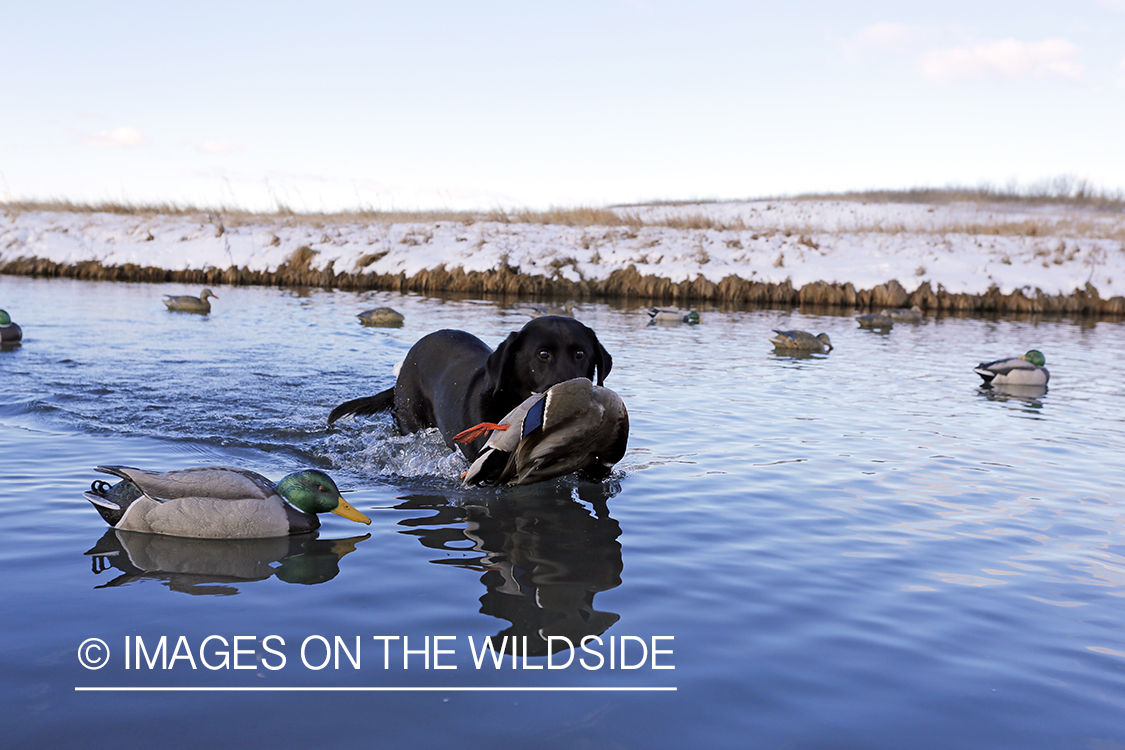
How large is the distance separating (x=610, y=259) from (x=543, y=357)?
20.8m

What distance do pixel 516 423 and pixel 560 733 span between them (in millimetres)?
1822

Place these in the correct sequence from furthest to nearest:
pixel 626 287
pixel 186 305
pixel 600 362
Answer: pixel 626 287, pixel 186 305, pixel 600 362

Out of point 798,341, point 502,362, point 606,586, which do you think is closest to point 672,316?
point 798,341

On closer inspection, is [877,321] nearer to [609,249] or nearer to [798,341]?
[798,341]

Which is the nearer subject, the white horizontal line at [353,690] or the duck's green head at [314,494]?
the white horizontal line at [353,690]

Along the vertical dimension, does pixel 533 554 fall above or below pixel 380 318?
below

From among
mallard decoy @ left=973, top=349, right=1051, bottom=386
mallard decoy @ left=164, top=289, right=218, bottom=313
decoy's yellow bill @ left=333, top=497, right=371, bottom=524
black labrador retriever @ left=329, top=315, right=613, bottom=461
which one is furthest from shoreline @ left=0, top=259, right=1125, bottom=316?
decoy's yellow bill @ left=333, top=497, right=371, bottom=524

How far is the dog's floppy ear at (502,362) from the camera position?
16.8 feet

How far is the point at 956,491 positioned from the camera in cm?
566

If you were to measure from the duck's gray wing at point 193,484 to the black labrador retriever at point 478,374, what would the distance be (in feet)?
4.73

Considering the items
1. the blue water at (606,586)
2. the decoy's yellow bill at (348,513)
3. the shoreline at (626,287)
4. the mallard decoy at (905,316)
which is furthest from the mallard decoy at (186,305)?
the mallard decoy at (905,316)

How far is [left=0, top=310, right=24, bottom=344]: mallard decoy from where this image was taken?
1067cm

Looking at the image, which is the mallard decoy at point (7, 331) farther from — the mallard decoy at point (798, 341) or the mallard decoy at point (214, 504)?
the mallard decoy at point (798, 341)

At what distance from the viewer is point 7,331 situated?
10672mm
